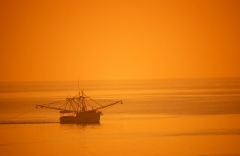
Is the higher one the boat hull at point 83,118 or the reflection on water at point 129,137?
the boat hull at point 83,118

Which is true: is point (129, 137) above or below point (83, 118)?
below

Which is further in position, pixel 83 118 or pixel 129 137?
pixel 83 118

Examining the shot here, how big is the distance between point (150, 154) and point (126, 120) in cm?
2726

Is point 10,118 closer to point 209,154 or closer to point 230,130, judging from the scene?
point 230,130

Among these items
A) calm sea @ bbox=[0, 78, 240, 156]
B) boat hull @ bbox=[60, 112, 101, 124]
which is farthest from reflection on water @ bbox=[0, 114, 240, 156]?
boat hull @ bbox=[60, 112, 101, 124]

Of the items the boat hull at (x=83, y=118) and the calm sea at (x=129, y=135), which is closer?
the calm sea at (x=129, y=135)

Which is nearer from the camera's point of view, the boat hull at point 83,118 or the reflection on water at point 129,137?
the reflection on water at point 129,137

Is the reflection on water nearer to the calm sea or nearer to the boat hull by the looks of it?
the calm sea

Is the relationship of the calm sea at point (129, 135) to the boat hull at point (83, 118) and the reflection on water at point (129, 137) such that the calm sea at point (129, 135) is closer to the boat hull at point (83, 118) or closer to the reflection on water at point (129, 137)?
the reflection on water at point (129, 137)

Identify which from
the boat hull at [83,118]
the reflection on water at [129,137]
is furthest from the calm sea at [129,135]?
the boat hull at [83,118]

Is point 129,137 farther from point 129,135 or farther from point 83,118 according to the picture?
point 83,118

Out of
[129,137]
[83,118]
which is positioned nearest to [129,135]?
[129,137]

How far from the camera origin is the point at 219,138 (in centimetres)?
5603

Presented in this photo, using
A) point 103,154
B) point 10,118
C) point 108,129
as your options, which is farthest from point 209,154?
point 10,118
